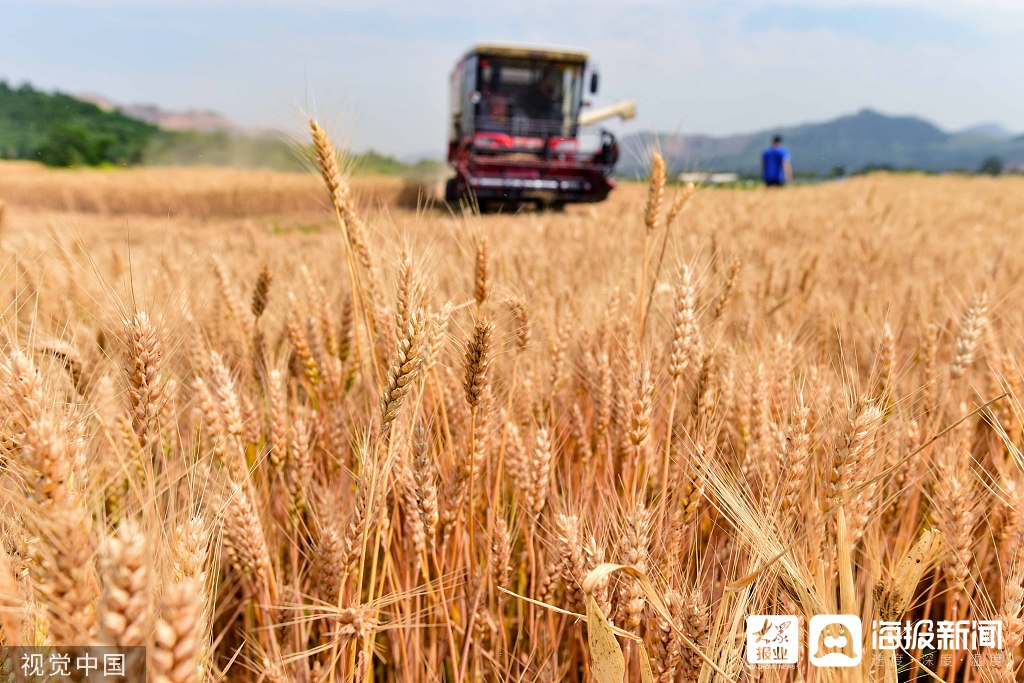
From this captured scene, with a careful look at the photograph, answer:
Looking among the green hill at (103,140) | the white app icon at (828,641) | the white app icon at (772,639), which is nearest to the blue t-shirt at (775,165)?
the green hill at (103,140)

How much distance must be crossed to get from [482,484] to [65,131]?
54.1 m

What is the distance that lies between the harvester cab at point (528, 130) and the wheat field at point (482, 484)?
937 cm

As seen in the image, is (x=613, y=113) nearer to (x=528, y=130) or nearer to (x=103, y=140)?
(x=528, y=130)

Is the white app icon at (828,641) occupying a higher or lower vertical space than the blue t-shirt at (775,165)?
lower

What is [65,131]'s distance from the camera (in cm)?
4269

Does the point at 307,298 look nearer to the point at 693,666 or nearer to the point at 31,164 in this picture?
the point at 693,666

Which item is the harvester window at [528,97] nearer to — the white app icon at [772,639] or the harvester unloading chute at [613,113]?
the harvester unloading chute at [613,113]

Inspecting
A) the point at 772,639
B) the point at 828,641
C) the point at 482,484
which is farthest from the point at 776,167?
the point at 828,641

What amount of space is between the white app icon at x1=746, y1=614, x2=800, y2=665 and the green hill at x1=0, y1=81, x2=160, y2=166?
1689 inches

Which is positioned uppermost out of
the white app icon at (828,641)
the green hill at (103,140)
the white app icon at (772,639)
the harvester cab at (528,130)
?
the green hill at (103,140)

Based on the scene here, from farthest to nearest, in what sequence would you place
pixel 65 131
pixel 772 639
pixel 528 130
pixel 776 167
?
pixel 65 131 < pixel 776 167 < pixel 528 130 < pixel 772 639

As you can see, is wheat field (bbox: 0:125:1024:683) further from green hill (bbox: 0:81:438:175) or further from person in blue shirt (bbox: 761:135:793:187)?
green hill (bbox: 0:81:438:175)

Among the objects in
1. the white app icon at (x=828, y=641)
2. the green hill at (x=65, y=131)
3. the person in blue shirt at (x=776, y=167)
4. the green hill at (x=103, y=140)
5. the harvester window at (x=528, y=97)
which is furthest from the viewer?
the green hill at (x=65, y=131)

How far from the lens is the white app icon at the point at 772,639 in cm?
92
